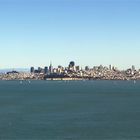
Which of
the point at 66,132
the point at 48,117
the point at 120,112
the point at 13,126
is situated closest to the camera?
the point at 66,132

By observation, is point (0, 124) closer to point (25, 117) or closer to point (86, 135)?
point (25, 117)

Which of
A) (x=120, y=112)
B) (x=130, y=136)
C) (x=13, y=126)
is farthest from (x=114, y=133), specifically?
(x=120, y=112)

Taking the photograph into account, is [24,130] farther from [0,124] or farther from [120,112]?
[120,112]

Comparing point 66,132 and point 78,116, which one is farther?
point 78,116

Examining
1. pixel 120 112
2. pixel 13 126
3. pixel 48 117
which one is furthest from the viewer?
pixel 120 112

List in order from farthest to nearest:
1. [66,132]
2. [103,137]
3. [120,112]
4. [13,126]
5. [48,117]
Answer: [120,112] → [48,117] → [13,126] → [66,132] → [103,137]

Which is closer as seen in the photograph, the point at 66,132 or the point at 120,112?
the point at 66,132

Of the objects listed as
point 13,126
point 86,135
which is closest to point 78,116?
point 13,126
